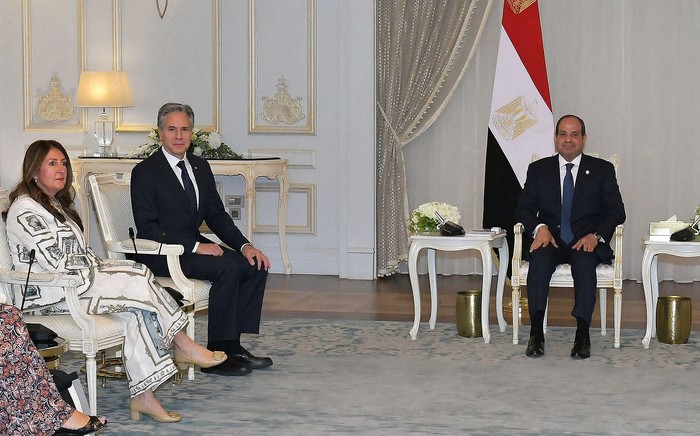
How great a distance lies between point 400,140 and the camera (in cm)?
849

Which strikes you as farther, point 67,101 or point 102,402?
point 67,101

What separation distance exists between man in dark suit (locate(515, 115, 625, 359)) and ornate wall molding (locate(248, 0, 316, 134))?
115 inches

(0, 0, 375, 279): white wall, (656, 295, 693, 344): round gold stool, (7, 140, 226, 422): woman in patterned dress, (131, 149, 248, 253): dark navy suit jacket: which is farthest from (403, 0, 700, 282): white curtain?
(7, 140, 226, 422): woman in patterned dress

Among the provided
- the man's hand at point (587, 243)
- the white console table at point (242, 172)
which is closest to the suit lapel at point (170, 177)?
the man's hand at point (587, 243)

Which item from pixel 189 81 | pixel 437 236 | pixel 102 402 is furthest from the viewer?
pixel 189 81

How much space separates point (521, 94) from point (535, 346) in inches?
96.0

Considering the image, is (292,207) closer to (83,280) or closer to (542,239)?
(542,239)

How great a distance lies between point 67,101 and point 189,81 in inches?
44.3

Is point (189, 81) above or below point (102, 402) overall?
above

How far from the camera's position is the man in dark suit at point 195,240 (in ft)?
17.3

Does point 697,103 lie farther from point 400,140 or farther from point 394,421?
point 394,421

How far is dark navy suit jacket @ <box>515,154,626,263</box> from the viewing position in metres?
6.09

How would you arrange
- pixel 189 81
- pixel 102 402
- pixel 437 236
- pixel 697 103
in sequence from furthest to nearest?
pixel 189 81, pixel 697 103, pixel 437 236, pixel 102 402

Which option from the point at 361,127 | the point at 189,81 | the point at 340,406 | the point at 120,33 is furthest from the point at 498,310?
the point at 120,33
